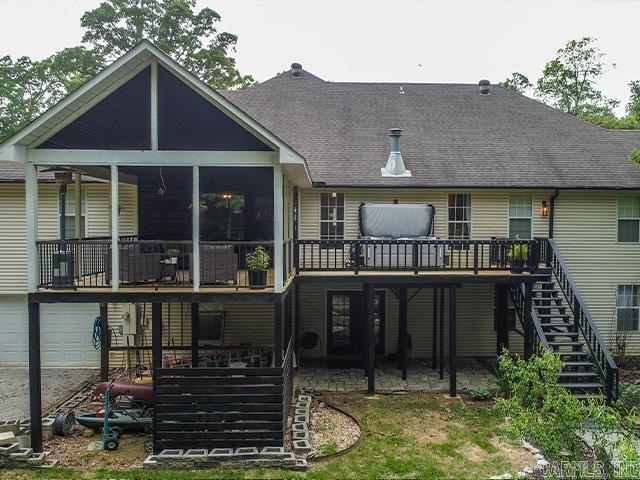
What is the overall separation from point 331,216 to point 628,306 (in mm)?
9259

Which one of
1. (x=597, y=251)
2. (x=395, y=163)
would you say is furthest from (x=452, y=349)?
(x=597, y=251)

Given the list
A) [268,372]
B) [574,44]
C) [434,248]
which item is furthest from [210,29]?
[268,372]

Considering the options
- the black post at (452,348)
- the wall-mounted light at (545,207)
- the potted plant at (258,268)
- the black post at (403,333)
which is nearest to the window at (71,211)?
the potted plant at (258,268)

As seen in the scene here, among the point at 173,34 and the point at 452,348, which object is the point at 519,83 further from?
the point at 452,348

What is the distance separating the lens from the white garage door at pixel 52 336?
47.9ft

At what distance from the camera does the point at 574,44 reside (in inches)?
1135

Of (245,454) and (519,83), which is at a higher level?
(519,83)

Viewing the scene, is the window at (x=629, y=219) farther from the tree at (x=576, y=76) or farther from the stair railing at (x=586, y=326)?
the tree at (x=576, y=76)

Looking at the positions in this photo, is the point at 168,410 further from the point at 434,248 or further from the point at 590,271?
the point at 590,271

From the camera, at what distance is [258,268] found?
30.7ft

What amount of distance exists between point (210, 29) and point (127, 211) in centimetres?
2567

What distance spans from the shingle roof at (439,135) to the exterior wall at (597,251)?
0.71 m

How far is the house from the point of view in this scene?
894 cm

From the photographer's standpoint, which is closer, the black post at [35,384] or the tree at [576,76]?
the black post at [35,384]
